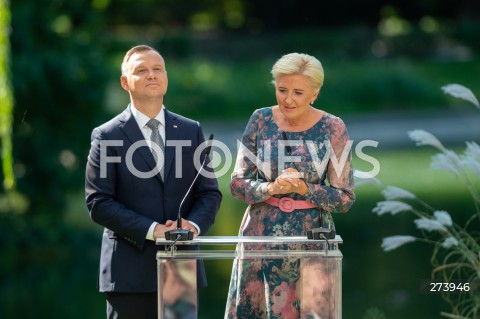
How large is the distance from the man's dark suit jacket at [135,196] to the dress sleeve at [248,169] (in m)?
0.10

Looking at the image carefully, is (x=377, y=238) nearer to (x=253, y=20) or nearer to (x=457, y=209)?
(x=457, y=209)

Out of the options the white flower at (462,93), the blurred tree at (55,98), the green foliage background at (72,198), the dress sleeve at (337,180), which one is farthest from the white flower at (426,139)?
the blurred tree at (55,98)

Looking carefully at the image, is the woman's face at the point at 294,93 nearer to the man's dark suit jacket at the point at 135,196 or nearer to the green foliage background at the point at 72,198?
the man's dark suit jacket at the point at 135,196

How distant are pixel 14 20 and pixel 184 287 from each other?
311 inches

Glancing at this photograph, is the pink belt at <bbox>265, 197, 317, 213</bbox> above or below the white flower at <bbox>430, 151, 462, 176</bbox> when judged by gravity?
below

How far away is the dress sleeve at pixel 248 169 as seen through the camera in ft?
11.6

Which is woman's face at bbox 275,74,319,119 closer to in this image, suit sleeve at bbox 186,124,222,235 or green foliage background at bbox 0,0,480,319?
suit sleeve at bbox 186,124,222,235

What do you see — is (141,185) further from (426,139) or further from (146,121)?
(426,139)

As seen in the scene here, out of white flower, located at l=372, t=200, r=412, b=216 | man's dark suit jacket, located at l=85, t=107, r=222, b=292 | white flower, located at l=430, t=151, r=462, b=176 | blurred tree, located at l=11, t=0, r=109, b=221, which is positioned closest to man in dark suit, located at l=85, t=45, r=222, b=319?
man's dark suit jacket, located at l=85, t=107, r=222, b=292

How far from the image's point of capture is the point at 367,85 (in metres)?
24.4

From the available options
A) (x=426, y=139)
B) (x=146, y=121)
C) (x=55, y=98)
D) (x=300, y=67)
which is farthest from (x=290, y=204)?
(x=55, y=98)

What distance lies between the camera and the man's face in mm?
3520

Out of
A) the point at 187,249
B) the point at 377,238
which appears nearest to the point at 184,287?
the point at 187,249

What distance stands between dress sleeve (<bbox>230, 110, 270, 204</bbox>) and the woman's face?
13cm
